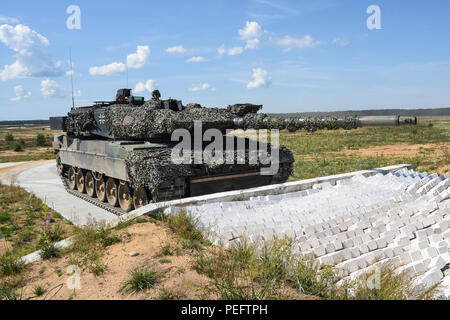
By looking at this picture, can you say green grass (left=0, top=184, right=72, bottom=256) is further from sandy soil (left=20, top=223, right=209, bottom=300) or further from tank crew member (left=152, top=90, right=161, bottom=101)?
tank crew member (left=152, top=90, right=161, bottom=101)

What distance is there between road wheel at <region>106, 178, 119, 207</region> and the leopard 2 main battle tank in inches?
1.1

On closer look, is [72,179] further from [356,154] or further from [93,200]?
[356,154]

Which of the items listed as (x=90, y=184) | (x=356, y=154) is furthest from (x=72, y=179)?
(x=356, y=154)

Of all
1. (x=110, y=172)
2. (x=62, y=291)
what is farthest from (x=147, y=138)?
(x=62, y=291)

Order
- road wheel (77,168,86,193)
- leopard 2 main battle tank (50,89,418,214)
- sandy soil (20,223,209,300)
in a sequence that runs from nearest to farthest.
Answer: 1. sandy soil (20,223,209,300)
2. leopard 2 main battle tank (50,89,418,214)
3. road wheel (77,168,86,193)

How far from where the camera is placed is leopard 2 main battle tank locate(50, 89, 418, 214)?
25.3 ft

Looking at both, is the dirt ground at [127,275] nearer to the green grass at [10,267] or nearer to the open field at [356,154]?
the green grass at [10,267]

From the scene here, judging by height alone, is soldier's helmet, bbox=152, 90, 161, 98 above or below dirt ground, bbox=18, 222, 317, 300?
above

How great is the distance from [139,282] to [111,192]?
→ 679cm

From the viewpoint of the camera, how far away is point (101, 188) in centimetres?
1066

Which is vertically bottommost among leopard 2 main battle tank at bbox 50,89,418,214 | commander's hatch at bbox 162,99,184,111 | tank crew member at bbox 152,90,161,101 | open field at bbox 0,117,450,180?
open field at bbox 0,117,450,180

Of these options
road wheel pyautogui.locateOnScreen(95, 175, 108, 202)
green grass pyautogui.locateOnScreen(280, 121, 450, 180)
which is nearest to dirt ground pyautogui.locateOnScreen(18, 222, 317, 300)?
road wheel pyautogui.locateOnScreen(95, 175, 108, 202)

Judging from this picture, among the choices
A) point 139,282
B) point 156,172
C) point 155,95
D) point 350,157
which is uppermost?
point 155,95

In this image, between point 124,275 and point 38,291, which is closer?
point 38,291
